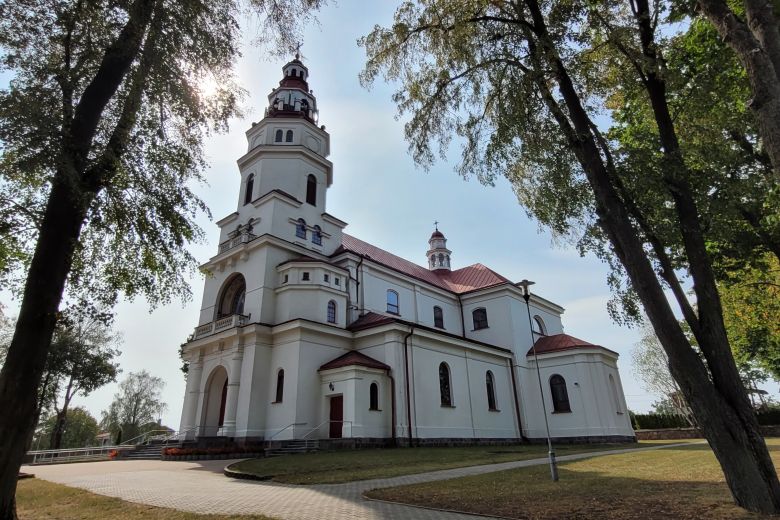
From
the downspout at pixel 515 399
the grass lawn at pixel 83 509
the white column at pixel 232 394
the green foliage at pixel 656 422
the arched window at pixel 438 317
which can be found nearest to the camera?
the grass lawn at pixel 83 509

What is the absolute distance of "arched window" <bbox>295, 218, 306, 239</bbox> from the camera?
2638 centimetres

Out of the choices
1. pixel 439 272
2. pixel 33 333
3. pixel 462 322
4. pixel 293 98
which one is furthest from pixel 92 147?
pixel 439 272

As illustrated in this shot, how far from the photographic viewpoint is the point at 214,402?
24.5m

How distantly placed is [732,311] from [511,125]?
62.0 feet

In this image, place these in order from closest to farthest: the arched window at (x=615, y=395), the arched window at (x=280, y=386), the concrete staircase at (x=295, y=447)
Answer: the concrete staircase at (x=295, y=447)
the arched window at (x=280, y=386)
the arched window at (x=615, y=395)

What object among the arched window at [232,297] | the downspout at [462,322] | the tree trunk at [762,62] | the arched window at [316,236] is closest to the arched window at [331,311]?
the arched window at [316,236]

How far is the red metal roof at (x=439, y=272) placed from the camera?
30703 millimetres

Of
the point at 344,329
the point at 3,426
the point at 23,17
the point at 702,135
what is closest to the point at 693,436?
the point at 344,329

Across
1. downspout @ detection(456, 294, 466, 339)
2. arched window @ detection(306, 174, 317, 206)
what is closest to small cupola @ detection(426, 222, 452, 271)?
downspout @ detection(456, 294, 466, 339)

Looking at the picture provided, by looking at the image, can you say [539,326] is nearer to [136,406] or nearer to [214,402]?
[214,402]

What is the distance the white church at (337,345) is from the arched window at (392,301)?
0.10 meters

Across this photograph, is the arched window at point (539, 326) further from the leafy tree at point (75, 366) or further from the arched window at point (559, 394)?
the leafy tree at point (75, 366)

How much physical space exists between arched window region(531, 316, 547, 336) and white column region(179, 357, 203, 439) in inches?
948

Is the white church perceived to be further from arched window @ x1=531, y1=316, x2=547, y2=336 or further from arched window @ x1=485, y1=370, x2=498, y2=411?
arched window @ x1=531, y1=316, x2=547, y2=336
